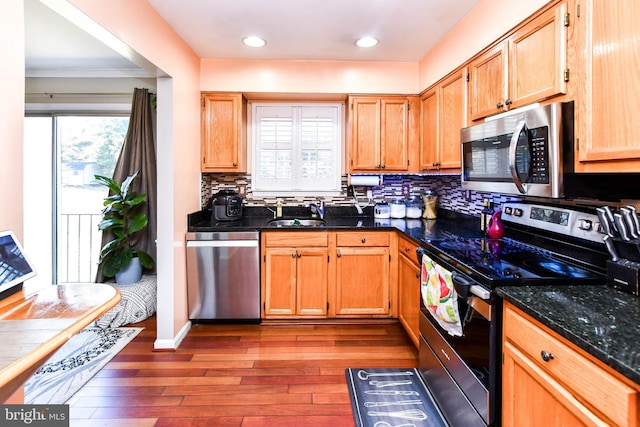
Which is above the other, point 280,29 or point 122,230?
point 280,29

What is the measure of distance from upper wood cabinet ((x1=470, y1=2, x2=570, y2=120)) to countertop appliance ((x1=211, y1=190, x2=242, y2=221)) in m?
2.12

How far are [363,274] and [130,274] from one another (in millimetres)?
2199

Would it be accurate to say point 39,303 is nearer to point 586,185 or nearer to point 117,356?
point 117,356

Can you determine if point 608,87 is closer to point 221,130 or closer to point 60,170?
point 221,130

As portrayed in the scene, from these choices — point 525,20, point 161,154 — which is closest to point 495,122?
point 525,20

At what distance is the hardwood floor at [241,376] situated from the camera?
6.25ft

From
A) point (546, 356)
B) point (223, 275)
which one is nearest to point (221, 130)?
point (223, 275)

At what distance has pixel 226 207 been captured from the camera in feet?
10.6

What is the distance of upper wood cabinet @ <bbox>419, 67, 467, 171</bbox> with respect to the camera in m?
2.52

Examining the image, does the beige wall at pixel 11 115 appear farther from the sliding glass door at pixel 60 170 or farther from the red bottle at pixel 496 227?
the sliding glass door at pixel 60 170

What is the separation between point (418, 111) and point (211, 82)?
6.39 ft

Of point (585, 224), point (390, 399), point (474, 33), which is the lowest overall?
point (390, 399)

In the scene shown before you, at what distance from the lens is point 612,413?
2.76 feet

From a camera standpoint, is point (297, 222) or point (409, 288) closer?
point (409, 288)
